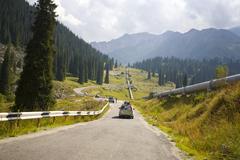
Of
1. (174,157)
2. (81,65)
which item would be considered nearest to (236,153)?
(174,157)

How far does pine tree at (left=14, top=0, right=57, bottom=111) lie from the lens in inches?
1390


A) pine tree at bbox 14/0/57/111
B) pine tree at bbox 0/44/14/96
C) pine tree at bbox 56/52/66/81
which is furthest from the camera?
pine tree at bbox 56/52/66/81

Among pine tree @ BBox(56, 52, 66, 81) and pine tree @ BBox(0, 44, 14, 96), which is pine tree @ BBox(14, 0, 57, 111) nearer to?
pine tree @ BBox(0, 44, 14, 96)

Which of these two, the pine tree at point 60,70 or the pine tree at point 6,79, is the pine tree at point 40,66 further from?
the pine tree at point 60,70

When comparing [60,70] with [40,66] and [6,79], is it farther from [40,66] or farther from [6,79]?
[40,66]

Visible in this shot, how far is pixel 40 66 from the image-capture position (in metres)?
36.8

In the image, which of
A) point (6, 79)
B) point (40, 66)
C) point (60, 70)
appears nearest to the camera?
point (40, 66)

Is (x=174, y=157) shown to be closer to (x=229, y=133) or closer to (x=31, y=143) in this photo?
(x=229, y=133)

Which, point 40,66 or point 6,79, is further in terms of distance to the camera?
point 6,79

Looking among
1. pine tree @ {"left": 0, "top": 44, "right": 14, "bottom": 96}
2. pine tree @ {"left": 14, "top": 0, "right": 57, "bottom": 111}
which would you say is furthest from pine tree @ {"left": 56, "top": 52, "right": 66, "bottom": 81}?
pine tree @ {"left": 14, "top": 0, "right": 57, "bottom": 111}

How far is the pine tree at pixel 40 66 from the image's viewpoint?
116 ft

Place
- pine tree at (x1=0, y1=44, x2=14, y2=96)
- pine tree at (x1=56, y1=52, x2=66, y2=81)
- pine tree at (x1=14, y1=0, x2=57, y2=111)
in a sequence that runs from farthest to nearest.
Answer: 1. pine tree at (x1=56, y1=52, x2=66, y2=81)
2. pine tree at (x1=0, y1=44, x2=14, y2=96)
3. pine tree at (x1=14, y1=0, x2=57, y2=111)

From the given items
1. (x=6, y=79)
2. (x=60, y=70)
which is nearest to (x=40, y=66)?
(x=6, y=79)

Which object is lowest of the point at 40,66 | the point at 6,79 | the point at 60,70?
the point at 40,66
